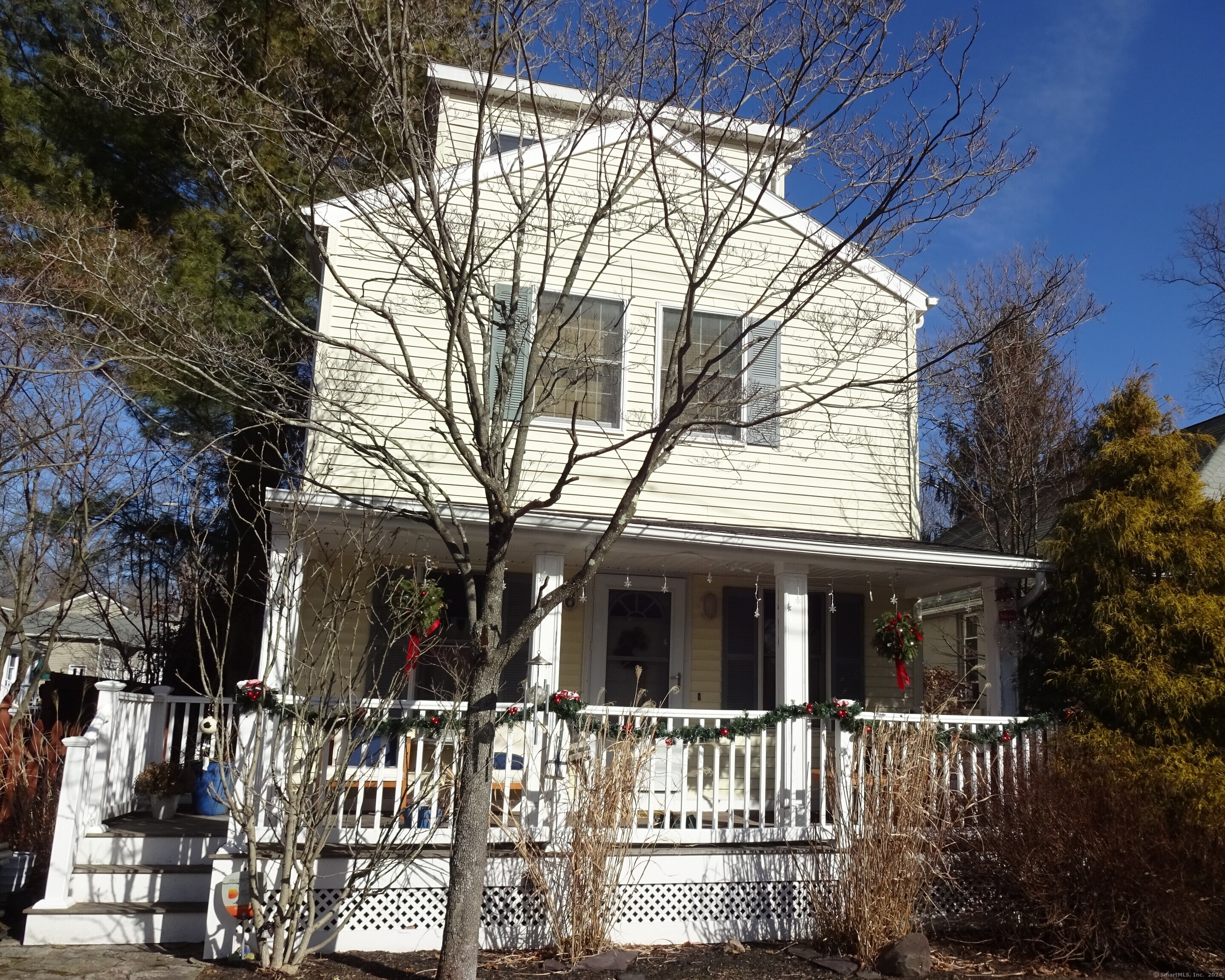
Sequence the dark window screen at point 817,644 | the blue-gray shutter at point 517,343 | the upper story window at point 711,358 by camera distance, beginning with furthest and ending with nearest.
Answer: the dark window screen at point 817,644, the upper story window at point 711,358, the blue-gray shutter at point 517,343

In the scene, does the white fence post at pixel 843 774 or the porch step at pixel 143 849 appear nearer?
the white fence post at pixel 843 774

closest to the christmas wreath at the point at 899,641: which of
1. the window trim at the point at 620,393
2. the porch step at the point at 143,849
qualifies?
the window trim at the point at 620,393

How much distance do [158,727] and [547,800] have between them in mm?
3816

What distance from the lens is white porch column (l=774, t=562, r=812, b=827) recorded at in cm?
761

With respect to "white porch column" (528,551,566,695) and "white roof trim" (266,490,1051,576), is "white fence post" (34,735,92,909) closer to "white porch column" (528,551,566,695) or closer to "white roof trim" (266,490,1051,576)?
"white roof trim" (266,490,1051,576)

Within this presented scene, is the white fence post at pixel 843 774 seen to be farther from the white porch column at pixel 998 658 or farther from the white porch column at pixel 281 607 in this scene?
the white porch column at pixel 281 607

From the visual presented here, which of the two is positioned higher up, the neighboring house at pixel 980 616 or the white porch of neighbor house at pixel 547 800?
the neighboring house at pixel 980 616

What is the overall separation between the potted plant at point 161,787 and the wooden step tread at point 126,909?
1.30m

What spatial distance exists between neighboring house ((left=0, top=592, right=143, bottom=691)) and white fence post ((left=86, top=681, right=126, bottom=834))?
4262mm

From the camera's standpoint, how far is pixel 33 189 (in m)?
11.1

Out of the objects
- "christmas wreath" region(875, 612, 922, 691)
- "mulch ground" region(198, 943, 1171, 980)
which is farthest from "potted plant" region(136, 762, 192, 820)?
"christmas wreath" region(875, 612, 922, 691)

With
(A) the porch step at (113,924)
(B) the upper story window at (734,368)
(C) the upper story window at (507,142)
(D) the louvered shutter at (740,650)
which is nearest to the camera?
(A) the porch step at (113,924)

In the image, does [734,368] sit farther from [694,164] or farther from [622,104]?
[622,104]

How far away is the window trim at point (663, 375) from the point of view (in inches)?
394
